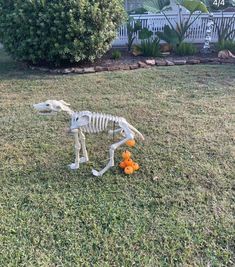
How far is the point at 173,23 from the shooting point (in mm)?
7621

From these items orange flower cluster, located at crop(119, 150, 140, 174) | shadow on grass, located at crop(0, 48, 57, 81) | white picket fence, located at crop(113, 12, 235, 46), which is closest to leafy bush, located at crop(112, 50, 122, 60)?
white picket fence, located at crop(113, 12, 235, 46)

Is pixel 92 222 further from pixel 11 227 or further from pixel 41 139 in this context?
pixel 41 139

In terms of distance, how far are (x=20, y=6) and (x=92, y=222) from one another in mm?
4565

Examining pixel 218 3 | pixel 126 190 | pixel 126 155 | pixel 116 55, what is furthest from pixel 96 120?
pixel 218 3

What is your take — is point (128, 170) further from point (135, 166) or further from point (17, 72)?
point (17, 72)

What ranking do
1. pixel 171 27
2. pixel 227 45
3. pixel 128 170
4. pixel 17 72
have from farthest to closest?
pixel 171 27 < pixel 227 45 < pixel 17 72 < pixel 128 170

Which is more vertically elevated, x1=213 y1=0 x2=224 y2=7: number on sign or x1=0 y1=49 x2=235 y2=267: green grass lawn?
x1=213 y1=0 x2=224 y2=7: number on sign

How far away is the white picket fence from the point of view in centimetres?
748

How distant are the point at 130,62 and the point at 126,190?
414cm

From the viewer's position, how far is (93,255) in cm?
213

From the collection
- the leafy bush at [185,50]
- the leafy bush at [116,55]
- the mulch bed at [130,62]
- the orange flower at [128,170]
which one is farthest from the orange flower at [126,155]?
the leafy bush at [185,50]

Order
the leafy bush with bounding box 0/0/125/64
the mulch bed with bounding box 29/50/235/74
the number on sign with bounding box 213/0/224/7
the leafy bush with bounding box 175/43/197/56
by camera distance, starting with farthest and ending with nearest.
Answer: the number on sign with bounding box 213/0/224/7
the leafy bush with bounding box 175/43/197/56
the mulch bed with bounding box 29/50/235/74
the leafy bush with bounding box 0/0/125/64

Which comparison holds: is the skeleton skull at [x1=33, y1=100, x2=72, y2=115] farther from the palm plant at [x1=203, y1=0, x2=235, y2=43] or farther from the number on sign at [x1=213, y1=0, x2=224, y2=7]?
the number on sign at [x1=213, y1=0, x2=224, y2=7]

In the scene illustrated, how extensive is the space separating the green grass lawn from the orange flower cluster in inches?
2.1
